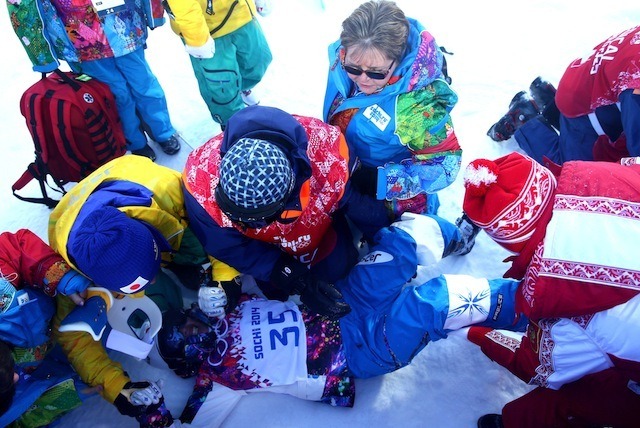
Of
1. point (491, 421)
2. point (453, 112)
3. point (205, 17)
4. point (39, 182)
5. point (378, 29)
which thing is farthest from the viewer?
point (453, 112)

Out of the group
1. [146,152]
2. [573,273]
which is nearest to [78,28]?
[146,152]

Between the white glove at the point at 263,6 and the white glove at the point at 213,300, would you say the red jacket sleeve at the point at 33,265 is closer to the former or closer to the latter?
the white glove at the point at 213,300

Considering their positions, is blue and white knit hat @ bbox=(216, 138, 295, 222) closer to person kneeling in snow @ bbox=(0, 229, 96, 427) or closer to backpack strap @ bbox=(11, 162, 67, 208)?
person kneeling in snow @ bbox=(0, 229, 96, 427)

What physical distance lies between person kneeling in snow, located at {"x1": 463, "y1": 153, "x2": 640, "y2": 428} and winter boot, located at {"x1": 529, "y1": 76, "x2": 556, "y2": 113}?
3.59 feet

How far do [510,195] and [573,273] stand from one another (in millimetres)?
257

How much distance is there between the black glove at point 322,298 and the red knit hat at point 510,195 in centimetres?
63

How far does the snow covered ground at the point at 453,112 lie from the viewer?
5.97 feet

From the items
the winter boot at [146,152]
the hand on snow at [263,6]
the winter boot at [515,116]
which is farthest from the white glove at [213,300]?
the winter boot at [515,116]

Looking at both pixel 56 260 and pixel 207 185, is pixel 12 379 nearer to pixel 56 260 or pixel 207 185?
pixel 56 260

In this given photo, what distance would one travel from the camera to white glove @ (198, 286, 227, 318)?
68.3 inches

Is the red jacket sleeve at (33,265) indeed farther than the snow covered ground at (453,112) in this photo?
No

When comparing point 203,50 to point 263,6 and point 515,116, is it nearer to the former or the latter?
point 263,6


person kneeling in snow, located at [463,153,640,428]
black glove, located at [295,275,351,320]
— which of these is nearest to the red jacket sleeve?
black glove, located at [295,275,351,320]

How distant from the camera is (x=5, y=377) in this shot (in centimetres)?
130
